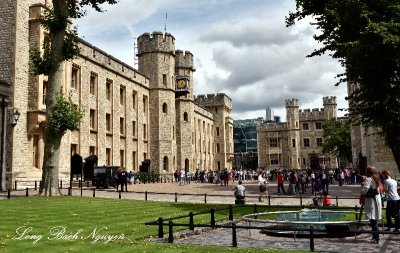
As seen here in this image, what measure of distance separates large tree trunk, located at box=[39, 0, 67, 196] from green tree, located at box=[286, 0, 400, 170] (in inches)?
516

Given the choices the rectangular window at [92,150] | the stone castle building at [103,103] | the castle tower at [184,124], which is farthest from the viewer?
the castle tower at [184,124]

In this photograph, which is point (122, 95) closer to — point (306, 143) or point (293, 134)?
point (293, 134)

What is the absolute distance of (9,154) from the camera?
27547mm

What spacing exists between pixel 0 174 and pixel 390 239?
73.1 ft

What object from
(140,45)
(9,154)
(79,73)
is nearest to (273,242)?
(9,154)

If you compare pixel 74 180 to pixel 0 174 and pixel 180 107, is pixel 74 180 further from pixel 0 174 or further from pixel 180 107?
pixel 180 107

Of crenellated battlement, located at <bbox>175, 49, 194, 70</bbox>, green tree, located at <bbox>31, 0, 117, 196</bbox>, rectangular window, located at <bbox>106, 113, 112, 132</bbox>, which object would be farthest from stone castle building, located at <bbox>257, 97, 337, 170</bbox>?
green tree, located at <bbox>31, 0, 117, 196</bbox>

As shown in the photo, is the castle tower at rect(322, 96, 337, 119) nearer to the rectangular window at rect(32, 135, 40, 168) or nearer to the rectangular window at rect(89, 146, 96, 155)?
the rectangular window at rect(89, 146, 96, 155)

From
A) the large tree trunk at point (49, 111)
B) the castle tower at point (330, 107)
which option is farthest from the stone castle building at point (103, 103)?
the castle tower at point (330, 107)

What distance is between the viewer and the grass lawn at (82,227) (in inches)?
356

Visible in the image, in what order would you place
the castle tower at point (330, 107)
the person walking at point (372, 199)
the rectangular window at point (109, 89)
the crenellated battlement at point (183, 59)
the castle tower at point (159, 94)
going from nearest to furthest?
1. the person walking at point (372, 199)
2. the rectangular window at point (109, 89)
3. the castle tower at point (159, 94)
4. the crenellated battlement at point (183, 59)
5. the castle tower at point (330, 107)

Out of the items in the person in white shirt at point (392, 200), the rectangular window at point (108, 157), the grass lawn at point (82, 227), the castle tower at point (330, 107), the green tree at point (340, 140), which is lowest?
the grass lawn at point (82, 227)

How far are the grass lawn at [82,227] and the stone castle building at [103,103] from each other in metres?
11.3

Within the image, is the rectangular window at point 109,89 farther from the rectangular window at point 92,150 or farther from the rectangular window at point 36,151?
the rectangular window at point 36,151
